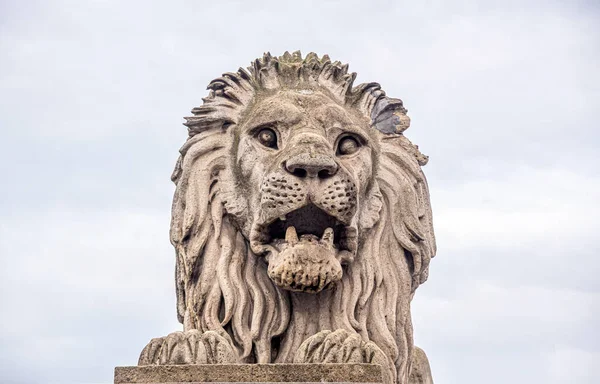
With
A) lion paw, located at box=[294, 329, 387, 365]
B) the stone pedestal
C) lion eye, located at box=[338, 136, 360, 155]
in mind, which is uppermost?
lion eye, located at box=[338, 136, 360, 155]

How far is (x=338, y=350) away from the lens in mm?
8195

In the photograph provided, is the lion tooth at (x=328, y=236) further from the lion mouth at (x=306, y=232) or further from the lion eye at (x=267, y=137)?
the lion eye at (x=267, y=137)

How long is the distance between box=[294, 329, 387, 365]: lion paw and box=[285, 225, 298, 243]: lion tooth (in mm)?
699

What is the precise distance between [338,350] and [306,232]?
1015mm

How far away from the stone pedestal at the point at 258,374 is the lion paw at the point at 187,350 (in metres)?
0.34

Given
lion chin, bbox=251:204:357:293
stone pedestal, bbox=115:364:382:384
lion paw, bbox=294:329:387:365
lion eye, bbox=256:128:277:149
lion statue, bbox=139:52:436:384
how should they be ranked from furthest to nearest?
lion eye, bbox=256:128:277:149
lion statue, bbox=139:52:436:384
lion chin, bbox=251:204:357:293
lion paw, bbox=294:329:387:365
stone pedestal, bbox=115:364:382:384

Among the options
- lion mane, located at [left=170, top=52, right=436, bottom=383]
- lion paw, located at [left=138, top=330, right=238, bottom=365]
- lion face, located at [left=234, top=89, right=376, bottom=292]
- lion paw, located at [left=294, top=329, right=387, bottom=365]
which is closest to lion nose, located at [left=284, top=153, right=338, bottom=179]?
lion face, located at [left=234, top=89, right=376, bottom=292]

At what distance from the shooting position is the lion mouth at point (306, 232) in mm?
8773

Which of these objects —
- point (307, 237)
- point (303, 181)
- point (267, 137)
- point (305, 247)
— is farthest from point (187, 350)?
point (267, 137)

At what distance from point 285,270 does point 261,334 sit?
21.8 inches

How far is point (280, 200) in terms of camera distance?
8711mm

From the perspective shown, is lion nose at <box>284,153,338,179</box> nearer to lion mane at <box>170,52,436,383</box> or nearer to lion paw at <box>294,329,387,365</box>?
lion mane at <box>170,52,436,383</box>

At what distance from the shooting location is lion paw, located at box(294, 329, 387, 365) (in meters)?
8.16

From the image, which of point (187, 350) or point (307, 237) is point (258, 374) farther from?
point (307, 237)
